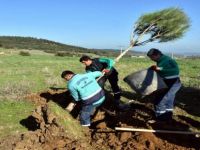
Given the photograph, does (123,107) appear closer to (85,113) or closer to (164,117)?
(164,117)

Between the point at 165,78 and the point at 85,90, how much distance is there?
194 cm

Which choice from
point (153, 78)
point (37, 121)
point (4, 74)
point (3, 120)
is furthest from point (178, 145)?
point (4, 74)

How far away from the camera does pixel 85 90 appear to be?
801 cm

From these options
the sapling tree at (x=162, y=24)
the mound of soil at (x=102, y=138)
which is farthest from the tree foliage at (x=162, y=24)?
the mound of soil at (x=102, y=138)

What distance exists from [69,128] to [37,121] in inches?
52.5

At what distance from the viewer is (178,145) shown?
7168 mm

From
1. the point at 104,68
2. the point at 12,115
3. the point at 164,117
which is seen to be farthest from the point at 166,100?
the point at 12,115

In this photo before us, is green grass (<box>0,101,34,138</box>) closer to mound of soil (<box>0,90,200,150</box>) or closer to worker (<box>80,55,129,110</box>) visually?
mound of soil (<box>0,90,200,150</box>)

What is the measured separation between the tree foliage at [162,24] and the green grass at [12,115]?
3415 millimetres

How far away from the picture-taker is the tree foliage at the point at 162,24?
36.1 feet

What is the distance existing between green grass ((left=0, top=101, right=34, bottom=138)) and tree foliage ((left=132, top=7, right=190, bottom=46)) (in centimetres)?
342

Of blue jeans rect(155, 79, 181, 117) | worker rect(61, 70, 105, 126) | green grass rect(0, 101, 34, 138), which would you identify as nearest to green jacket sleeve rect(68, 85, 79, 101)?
worker rect(61, 70, 105, 126)

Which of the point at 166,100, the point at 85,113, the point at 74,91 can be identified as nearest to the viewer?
the point at 74,91

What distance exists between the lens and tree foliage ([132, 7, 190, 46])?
36.1ft
